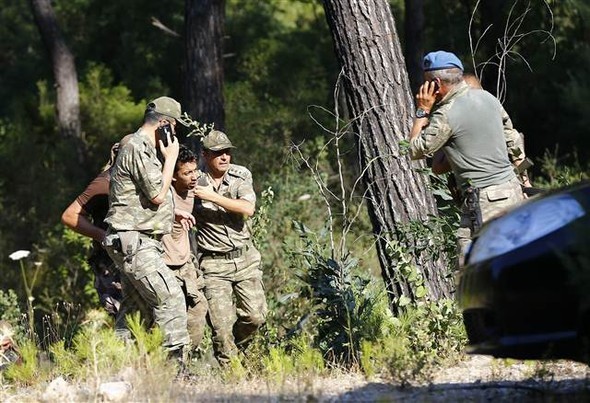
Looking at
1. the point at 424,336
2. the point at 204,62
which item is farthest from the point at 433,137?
the point at 204,62

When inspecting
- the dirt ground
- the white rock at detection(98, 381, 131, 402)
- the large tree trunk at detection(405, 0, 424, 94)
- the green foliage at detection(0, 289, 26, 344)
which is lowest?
the dirt ground

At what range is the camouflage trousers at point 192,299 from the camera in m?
9.17

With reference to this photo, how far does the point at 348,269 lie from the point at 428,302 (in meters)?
0.59

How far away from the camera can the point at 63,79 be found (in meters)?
21.8

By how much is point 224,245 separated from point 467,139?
260 cm

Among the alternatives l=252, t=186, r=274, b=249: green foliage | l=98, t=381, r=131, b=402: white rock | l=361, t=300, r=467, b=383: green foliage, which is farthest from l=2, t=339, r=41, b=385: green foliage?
l=252, t=186, r=274, b=249: green foliage

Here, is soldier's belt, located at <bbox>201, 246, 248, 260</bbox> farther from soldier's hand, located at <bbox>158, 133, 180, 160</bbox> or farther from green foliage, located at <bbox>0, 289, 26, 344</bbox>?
green foliage, located at <bbox>0, 289, 26, 344</bbox>

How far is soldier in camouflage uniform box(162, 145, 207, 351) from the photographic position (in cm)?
909

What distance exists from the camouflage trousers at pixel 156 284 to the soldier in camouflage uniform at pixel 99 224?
1.90 ft

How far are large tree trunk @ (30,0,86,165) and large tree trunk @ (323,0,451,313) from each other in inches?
505

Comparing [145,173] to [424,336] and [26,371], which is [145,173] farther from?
[424,336]

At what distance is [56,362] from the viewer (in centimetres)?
836

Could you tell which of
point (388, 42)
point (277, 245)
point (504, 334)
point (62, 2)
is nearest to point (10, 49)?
point (62, 2)

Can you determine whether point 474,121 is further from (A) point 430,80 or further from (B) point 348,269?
(B) point 348,269
